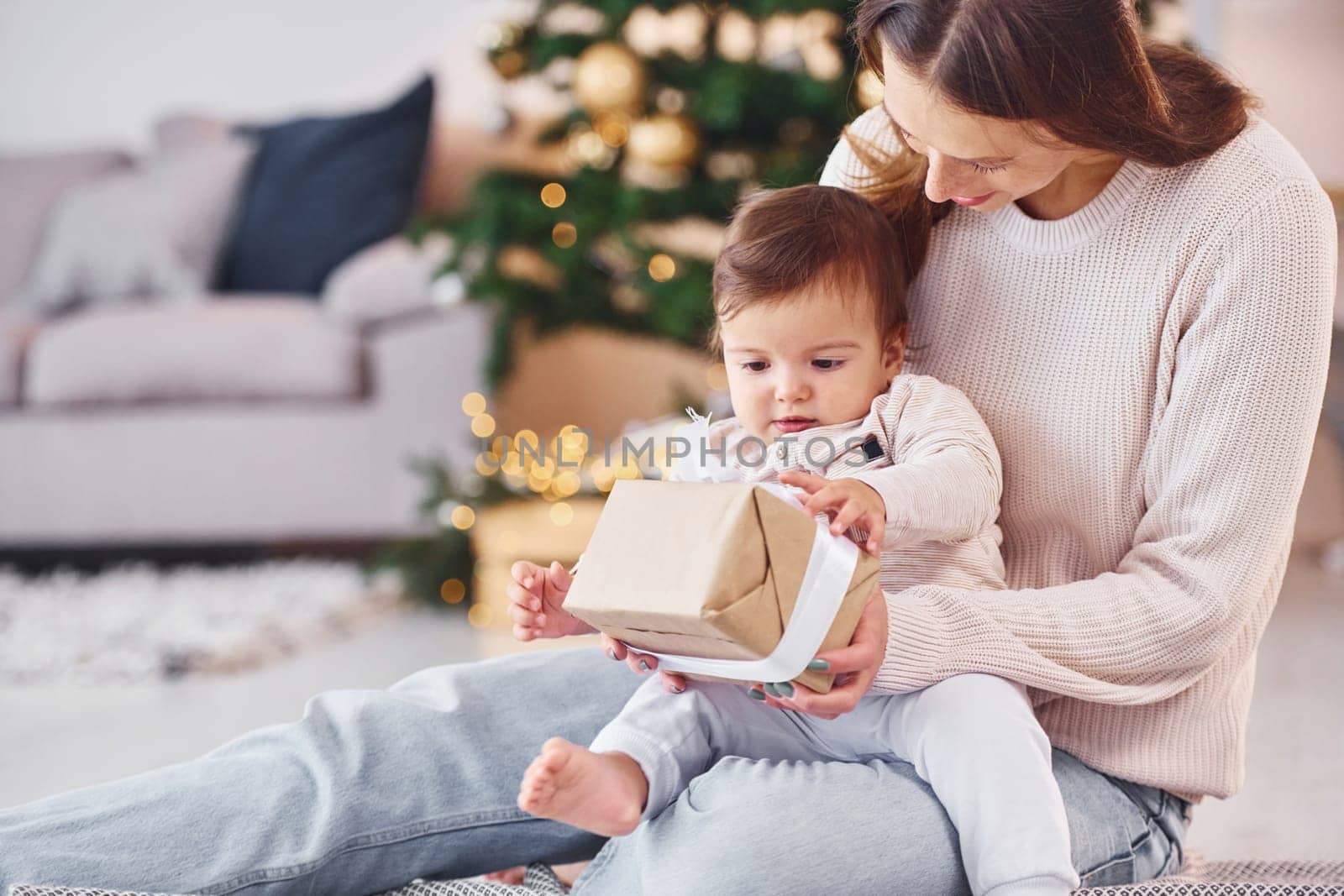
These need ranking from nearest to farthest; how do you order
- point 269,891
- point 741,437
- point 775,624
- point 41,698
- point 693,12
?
1. point 775,624
2. point 269,891
3. point 741,437
4. point 41,698
5. point 693,12

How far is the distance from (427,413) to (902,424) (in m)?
1.88

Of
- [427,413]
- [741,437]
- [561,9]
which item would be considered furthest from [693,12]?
[741,437]

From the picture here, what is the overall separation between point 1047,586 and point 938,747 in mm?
222

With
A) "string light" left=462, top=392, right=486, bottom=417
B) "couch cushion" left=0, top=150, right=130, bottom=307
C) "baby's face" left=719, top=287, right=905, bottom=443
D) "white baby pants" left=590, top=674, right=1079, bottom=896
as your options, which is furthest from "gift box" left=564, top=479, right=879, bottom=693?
"couch cushion" left=0, top=150, right=130, bottom=307

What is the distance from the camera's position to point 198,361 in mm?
2779

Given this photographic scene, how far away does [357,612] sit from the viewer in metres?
2.50

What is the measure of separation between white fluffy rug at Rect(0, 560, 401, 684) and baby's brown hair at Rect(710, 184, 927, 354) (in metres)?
1.46

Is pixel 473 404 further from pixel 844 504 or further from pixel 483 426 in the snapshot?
pixel 844 504

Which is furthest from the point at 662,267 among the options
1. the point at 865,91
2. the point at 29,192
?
the point at 29,192

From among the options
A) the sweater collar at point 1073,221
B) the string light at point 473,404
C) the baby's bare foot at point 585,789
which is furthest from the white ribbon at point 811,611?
the string light at point 473,404

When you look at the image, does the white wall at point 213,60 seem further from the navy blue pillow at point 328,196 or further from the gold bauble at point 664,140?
the gold bauble at point 664,140

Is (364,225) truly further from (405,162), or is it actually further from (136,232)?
(136,232)

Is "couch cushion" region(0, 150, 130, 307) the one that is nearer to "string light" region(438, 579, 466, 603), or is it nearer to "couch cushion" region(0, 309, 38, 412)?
"couch cushion" region(0, 309, 38, 412)

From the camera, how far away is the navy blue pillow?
10.2 feet
